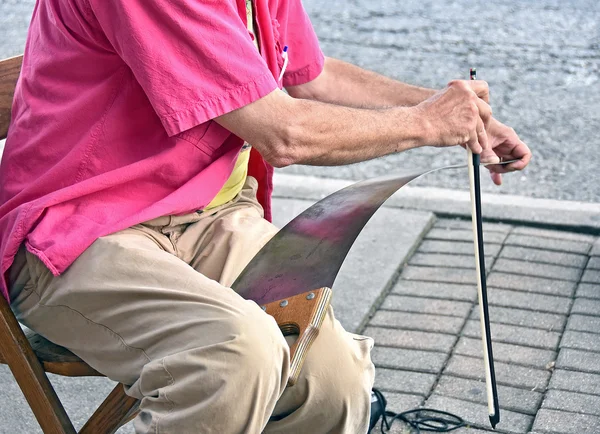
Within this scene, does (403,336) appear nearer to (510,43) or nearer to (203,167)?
(203,167)

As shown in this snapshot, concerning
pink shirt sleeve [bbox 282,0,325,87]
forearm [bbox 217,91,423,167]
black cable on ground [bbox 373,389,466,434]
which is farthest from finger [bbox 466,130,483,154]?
black cable on ground [bbox 373,389,466,434]

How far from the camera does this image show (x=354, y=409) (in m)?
1.99

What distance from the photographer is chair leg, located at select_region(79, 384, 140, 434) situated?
1.95 meters

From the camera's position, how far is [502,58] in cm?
598

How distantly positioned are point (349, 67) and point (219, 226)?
0.73 meters

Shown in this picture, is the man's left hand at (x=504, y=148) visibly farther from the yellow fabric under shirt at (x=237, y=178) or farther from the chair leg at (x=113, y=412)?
the chair leg at (x=113, y=412)

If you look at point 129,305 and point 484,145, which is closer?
point 129,305

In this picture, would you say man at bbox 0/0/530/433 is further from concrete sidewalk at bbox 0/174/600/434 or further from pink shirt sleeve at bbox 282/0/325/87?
concrete sidewalk at bbox 0/174/600/434

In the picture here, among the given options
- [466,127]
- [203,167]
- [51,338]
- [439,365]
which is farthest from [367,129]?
[439,365]

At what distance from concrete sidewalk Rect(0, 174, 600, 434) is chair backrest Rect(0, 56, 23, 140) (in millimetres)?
928

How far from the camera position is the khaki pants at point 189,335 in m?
1.69

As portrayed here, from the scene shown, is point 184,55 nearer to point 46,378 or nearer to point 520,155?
point 46,378

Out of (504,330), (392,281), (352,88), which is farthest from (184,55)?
(392,281)

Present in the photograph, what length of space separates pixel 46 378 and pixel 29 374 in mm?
41
